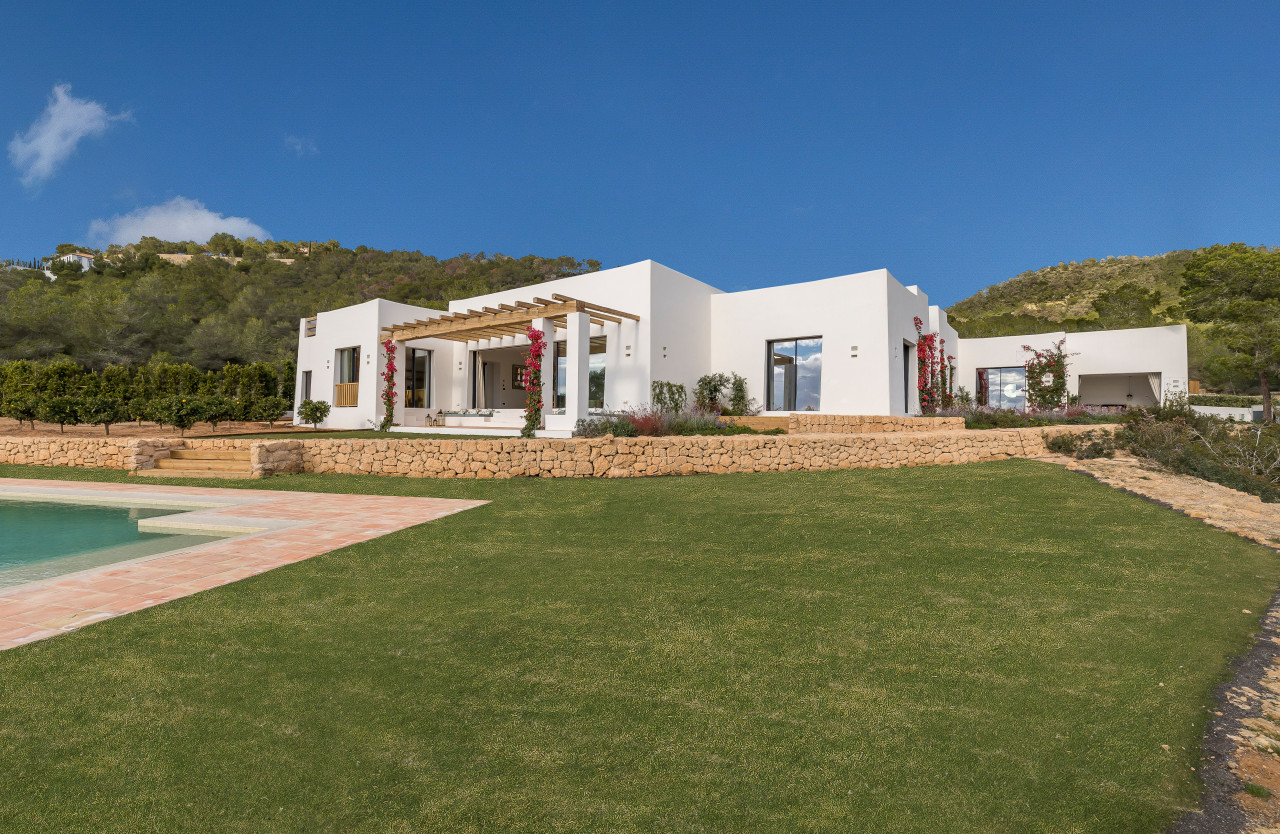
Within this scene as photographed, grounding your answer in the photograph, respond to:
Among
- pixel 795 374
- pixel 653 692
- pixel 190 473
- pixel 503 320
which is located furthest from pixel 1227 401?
pixel 190 473

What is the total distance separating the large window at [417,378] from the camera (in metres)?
18.9

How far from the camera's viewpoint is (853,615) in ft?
11.5

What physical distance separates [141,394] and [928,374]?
1092 inches

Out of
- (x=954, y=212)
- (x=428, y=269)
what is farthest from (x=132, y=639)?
(x=428, y=269)

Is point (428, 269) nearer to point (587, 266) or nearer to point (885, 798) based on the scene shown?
point (587, 266)

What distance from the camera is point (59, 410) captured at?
15836 millimetres

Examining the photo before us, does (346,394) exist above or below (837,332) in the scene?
below

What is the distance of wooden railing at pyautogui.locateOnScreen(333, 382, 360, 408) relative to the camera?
19.3 m

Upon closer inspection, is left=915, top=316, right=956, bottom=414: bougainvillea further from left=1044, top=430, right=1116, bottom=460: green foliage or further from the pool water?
the pool water

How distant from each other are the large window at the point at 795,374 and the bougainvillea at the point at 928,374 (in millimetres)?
3982

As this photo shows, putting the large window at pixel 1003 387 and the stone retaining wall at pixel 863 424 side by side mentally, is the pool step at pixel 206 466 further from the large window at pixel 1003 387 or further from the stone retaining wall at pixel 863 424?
the large window at pixel 1003 387

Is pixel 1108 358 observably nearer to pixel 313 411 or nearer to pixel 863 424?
pixel 863 424

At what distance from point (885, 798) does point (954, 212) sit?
31132mm

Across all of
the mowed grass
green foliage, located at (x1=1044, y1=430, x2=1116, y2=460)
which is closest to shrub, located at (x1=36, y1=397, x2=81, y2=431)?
the mowed grass
